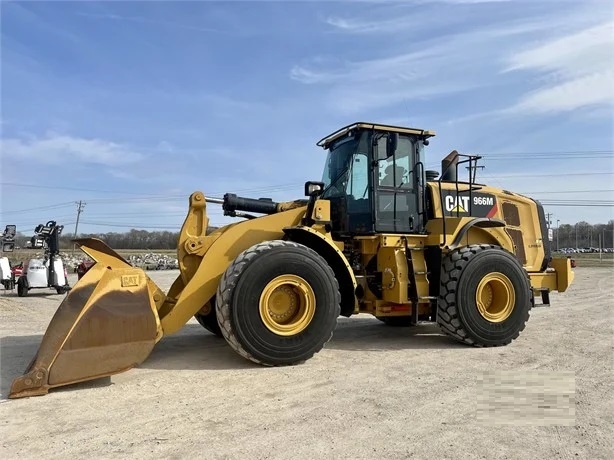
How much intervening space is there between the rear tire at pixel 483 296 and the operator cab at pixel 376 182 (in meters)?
0.92

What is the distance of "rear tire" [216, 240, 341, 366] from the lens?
5.90 meters

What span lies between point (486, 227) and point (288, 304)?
357cm

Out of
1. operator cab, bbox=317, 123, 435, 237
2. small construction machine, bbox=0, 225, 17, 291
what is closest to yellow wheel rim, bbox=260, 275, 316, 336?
operator cab, bbox=317, 123, 435, 237

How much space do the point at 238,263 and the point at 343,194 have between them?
7.33ft

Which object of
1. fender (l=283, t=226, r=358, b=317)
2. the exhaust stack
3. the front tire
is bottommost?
the front tire

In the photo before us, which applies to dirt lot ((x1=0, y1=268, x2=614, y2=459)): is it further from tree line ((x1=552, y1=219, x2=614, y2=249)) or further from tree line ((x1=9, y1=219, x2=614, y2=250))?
tree line ((x1=552, y1=219, x2=614, y2=249))

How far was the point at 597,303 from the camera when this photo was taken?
524 inches

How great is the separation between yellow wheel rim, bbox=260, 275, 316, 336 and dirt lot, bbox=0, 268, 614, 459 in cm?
50

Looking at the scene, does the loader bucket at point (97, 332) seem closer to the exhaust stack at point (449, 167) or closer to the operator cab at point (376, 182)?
the operator cab at point (376, 182)

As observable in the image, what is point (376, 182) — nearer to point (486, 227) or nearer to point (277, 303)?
point (486, 227)

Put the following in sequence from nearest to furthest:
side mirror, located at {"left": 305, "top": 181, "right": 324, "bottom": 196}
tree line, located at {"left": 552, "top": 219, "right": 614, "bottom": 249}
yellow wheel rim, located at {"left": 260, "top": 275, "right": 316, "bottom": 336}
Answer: yellow wheel rim, located at {"left": 260, "top": 275, "right": 316, "bottom": 336}, side mirror, located at {"left": 305, "top": 181, "right": 324, "bottom": 196}, tree line, located at {"left": 552, "top": 219, "right": 614, "bottom": 249}

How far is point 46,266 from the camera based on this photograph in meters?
18.9

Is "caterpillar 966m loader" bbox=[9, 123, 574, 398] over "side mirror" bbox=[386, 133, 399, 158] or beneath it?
beneath

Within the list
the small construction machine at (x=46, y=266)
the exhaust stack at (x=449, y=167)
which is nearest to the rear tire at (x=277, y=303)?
the exhaust stack at (x=449, y=167)
